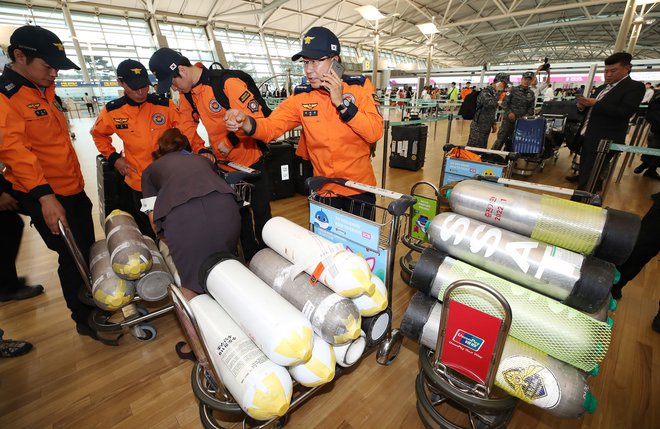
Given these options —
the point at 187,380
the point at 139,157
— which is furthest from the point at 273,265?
the point at 139,157

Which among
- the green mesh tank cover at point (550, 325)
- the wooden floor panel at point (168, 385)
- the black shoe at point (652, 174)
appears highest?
the green mesh tank cover at point (550, 325)

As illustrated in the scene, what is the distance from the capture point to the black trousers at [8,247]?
8.65 feet

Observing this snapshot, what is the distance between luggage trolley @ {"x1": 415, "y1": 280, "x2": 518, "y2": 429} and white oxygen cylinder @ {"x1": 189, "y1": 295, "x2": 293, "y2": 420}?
2.45ft

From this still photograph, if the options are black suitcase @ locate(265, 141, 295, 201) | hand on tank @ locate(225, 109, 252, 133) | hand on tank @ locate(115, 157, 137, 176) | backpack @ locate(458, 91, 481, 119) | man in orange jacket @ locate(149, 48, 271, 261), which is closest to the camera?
hand on tank @ locate(225, 109, 252, 133)

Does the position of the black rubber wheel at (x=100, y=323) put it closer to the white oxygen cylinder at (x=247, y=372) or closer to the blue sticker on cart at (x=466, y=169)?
the white oxygen cylinder at (x=247, y=372)

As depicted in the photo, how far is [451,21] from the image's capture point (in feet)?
91.7

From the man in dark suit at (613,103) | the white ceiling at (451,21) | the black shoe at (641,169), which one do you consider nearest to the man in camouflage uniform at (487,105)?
the man in dark suit at (613,103)

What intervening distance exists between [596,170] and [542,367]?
2.57 meters

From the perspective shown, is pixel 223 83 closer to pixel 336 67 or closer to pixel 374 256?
pixel 336 67

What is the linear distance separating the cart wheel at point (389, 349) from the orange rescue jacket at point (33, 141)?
2407mm

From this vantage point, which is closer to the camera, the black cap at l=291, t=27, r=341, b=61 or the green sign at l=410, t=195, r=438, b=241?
the black cap at l=291, t=27, r=341, b=61

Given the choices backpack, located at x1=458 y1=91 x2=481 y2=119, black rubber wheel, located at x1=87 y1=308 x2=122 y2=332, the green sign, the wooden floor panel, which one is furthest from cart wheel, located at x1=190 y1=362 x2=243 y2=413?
backpack, located at x1=458 y1=91 x2=481 y2=119

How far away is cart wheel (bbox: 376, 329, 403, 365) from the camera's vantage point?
2.00m

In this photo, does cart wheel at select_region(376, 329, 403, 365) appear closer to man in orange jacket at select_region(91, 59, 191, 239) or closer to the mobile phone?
the mobile phone
